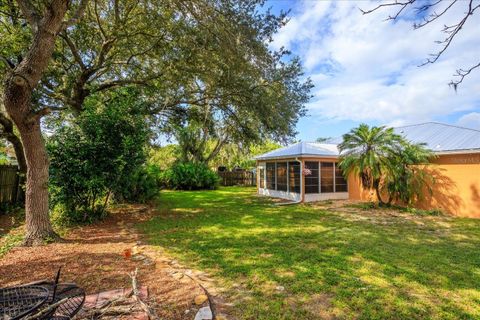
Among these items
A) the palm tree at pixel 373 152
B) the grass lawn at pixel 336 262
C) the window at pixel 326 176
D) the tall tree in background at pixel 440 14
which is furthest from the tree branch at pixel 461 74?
the window at pixel 326 176

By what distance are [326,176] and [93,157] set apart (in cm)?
996

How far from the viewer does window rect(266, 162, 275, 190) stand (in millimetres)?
14109

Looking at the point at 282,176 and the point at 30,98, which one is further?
the point at 282,176

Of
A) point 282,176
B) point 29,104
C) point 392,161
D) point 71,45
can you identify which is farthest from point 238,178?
point 29,104

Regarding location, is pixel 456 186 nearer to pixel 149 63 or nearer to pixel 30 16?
pixel 149 63

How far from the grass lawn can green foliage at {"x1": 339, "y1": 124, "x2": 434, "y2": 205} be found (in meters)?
1.82

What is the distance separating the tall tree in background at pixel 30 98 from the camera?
175 inches

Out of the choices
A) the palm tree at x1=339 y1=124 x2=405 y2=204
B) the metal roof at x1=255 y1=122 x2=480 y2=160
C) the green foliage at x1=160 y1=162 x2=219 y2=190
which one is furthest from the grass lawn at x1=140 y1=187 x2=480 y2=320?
the green foliage at x1=160 y1=162 x2=219 y2=190

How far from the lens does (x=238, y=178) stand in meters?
21.8

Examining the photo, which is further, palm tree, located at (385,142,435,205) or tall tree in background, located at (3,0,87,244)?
palm tree, located at (385,142,435,205)

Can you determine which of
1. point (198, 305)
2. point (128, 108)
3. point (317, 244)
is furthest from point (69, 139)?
point (317, 244)

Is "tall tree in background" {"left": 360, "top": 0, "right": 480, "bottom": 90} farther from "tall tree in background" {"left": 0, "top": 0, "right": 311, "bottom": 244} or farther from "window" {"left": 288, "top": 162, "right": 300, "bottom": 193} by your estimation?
"window" {"left": 288, "top": 162, "right": 300, "bottom": 193}

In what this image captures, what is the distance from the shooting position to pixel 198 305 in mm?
2828

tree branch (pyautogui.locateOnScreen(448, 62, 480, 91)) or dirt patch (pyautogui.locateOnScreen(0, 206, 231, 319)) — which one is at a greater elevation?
tree branch (pyautogui.locateOnScreen(448, 62, 480, 91))
